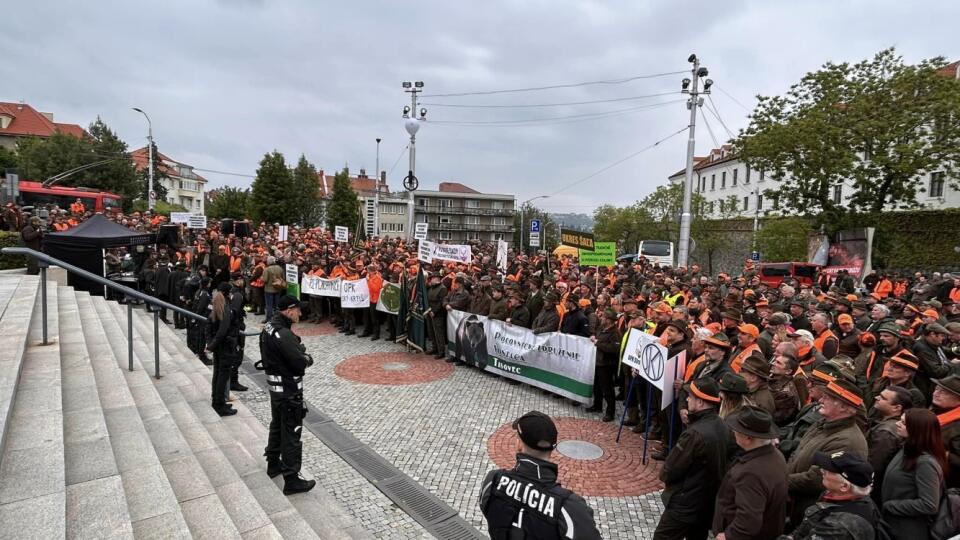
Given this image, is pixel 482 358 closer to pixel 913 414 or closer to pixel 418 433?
pixel 418 433

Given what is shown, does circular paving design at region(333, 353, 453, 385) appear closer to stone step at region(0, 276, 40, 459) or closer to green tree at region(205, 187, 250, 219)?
stone step at region(0, 276, 40, 459)

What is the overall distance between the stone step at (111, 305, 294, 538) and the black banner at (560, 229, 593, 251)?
30.5 ft

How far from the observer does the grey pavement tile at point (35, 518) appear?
295cm

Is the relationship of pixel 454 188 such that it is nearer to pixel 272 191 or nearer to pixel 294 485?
pixel 272 191

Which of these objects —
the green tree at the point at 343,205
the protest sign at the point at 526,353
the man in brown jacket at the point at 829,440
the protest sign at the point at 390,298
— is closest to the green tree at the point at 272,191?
the green tree at the point at 343,205

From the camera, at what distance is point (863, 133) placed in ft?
80.4

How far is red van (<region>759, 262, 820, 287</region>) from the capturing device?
25.4 m

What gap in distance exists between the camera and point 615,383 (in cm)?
853

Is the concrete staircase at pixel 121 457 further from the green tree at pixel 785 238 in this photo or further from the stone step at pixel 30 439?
the green tree at pixel 785 238

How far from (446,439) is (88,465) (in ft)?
13.7

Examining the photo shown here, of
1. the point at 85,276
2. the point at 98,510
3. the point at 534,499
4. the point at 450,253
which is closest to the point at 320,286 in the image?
the point at 450,253

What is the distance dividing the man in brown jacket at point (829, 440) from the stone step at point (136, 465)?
14.6 feet

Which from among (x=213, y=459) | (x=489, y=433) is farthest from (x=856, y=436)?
(x=213, y=459)

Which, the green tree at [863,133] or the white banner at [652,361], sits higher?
the green tree at [863,133]
